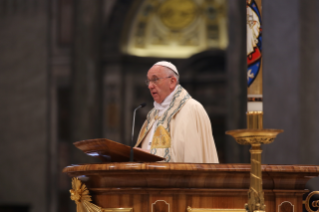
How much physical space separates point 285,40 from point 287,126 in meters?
1.33

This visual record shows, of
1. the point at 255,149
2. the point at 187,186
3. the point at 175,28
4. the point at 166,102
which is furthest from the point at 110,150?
the point at 175,28

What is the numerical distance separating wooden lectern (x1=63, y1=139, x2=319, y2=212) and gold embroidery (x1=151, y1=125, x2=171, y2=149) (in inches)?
Answer: 58.6

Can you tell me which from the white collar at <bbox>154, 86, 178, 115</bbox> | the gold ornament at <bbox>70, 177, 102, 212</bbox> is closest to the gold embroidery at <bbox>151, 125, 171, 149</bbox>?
the white collar at <bbox>154, 86, 178, 115</bbox>

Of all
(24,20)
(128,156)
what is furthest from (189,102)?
(24,20)

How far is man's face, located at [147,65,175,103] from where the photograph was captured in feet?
13.7

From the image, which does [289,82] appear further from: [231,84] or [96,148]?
[96,148]

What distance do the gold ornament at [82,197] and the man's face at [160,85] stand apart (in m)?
1.70

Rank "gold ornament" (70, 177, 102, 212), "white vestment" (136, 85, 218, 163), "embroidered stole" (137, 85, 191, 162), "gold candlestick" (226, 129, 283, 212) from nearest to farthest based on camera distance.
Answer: "gold candlestick" (226, 129, 283, 212) < "gold ornament" (70, 177, 102, 212) < "white vestment" (136, 85, 218, 163) < "embroidered stole" (137, 85, 191, 162)

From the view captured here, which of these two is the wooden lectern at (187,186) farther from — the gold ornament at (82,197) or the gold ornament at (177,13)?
the gold ornament at (177,13)

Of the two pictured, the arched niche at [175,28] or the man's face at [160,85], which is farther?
the arched niche at [175,28]

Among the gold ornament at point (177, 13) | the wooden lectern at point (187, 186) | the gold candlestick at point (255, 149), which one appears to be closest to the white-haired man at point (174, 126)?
the wooden lectern at point (187, 186)

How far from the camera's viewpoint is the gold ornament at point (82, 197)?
95.7 inches

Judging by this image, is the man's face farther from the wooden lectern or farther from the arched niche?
the arched niche

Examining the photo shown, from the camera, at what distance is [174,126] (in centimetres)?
397
